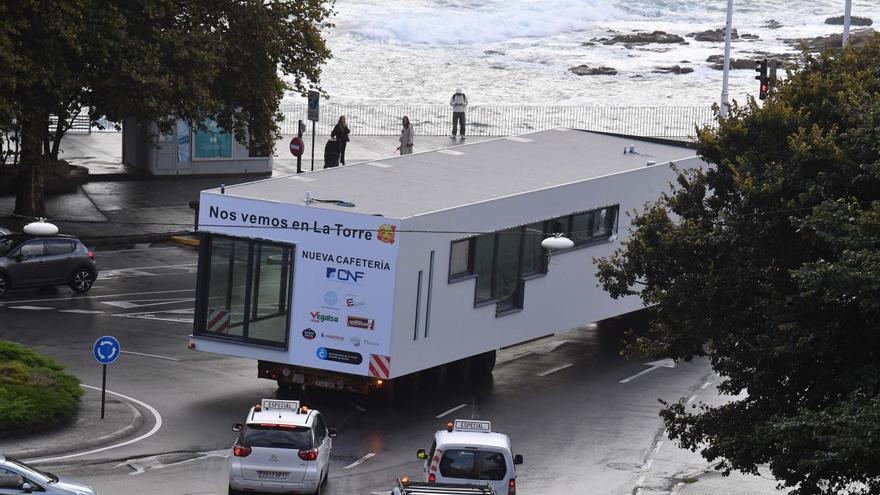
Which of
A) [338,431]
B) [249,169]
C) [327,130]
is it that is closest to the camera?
[338,431]

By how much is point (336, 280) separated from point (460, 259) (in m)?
2.94

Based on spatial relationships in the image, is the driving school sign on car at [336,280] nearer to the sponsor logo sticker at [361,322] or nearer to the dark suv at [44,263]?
the sponsor logo sticker at [361,322]

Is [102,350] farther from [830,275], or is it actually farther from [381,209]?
[830,275]

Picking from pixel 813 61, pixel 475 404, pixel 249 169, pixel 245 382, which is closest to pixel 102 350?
pixel 245 382

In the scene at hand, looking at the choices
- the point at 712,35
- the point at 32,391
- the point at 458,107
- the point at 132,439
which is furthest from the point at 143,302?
the point at 712,35

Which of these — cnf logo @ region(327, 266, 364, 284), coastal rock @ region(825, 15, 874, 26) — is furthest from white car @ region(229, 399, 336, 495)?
coastal rock @ region(825, 15, 874, 26)

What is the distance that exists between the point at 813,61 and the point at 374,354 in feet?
31.7

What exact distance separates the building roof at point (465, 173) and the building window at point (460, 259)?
798mm

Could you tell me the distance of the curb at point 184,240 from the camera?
45.1 m

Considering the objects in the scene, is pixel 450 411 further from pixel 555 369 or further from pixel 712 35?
pixel 712 35

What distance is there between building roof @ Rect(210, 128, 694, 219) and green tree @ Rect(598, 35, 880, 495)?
6042mm

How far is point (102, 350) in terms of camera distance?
89.3 feet

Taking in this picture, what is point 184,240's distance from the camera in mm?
45281

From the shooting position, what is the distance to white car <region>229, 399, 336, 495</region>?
2266cm
